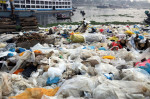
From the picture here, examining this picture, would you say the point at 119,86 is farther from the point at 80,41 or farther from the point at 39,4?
the point at 39,4

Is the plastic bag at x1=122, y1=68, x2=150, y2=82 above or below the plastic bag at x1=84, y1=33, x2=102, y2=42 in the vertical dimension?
below

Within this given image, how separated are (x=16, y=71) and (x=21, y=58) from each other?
1.00 ft

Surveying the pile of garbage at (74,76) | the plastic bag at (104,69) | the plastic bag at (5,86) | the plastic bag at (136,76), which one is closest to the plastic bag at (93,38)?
the pile of garbage at (74,76)

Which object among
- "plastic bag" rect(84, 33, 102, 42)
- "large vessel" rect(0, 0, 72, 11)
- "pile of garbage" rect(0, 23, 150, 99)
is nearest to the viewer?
"pile of garbage" rect(0, 23, 150, 99)

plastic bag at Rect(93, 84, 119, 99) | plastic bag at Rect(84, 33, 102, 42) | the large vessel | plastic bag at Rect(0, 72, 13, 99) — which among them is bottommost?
plastic bag at Rect(0, 72, 13, 99)

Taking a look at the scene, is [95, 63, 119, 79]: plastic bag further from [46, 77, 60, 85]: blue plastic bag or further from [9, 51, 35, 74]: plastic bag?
[9, 51, 35, 74]: plastic bag

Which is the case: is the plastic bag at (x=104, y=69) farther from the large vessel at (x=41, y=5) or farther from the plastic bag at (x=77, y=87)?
the large vessel at (x=41, y=5)

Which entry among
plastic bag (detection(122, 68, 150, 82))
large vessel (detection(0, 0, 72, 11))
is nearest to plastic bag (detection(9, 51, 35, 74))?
plastic bag (detection(122, 68, 150, 82))

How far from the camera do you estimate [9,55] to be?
3.48 m

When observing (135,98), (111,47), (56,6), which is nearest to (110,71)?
(135,98)

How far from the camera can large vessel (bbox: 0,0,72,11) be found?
24766 mm

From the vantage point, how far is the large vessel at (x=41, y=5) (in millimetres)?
24766

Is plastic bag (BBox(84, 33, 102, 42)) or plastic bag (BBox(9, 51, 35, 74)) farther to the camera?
plastic bag (BBox(84, 33, 102, 42))

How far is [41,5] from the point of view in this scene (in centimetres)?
2823
